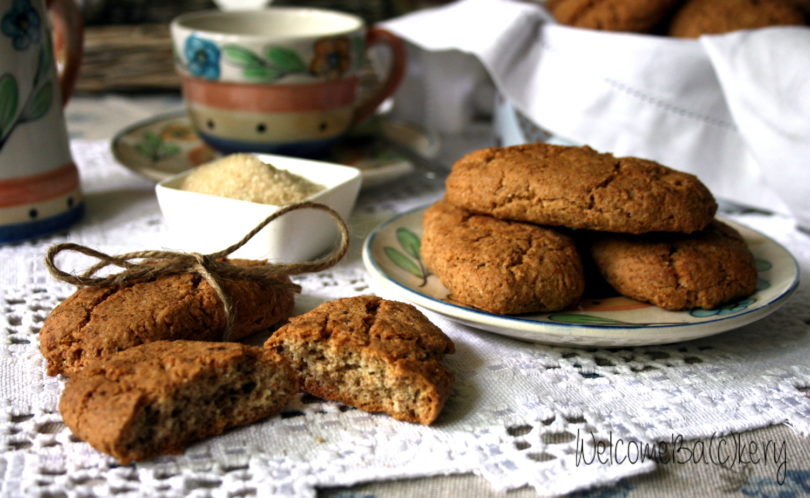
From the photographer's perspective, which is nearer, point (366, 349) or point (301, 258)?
point (366, 349)

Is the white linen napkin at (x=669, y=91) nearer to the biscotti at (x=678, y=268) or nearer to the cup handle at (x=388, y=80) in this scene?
the cup handle at (x=388, y=80)

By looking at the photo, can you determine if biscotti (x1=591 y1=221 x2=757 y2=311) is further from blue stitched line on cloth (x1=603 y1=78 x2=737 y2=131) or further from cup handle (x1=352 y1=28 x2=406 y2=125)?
cup handle (x1=352 y1=28 x2=406 y2=125)

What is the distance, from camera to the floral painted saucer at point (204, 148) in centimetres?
185

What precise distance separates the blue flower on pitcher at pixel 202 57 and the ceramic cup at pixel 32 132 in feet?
0.92

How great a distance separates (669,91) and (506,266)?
0.84 metres

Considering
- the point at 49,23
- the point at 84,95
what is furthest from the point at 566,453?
the point at 84,95

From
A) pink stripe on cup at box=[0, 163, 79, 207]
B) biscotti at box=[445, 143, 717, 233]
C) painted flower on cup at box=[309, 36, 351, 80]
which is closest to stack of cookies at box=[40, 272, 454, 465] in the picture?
biscotti at box=[445, 143, 717, 233]

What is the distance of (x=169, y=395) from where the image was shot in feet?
3.08

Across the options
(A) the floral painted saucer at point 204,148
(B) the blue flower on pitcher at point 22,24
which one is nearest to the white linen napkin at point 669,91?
(A) the floral painted saucer at point 204,148

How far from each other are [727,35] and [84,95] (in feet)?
6.94

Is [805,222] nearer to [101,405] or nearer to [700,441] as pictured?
[700,441]

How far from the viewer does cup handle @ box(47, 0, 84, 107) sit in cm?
172

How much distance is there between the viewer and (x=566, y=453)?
0.97m

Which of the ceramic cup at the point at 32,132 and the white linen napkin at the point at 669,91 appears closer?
the ceramic cup at the point at 32,132
